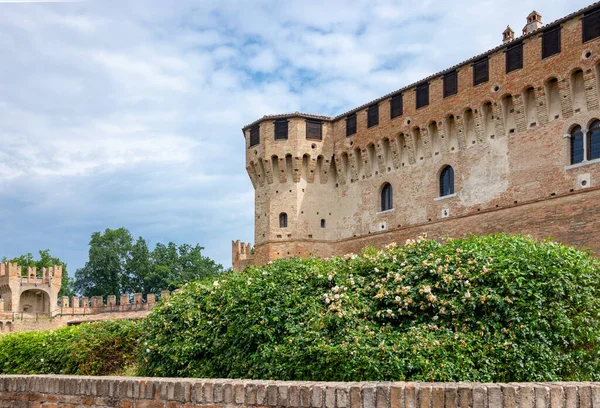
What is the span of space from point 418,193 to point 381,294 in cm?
2184

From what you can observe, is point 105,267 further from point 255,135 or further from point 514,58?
point 514,58

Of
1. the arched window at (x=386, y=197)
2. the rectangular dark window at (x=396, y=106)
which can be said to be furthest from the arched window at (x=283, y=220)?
the rectangular dark window at (x=396, y=106)

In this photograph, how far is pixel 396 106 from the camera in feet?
105

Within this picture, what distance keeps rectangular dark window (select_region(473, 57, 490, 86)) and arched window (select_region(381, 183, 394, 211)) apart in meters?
6.95

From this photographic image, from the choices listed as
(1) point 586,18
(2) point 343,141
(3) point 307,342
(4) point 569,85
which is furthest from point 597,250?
(3) point 307,342

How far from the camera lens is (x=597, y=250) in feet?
76.3

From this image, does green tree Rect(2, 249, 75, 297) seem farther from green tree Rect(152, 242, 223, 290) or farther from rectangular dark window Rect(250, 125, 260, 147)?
rectangular dark window Rect(250, 125, 260, 147)

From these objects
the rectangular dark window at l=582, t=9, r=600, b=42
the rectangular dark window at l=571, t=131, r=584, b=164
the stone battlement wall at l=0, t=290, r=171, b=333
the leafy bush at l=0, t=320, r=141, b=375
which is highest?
the rectangular dark window at l=582, t=9, r=600, b=42

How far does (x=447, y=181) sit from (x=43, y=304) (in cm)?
4050

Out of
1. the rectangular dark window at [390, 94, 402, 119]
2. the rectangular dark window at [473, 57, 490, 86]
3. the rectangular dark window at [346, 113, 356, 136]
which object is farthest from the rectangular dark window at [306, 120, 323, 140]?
the rectangular dark window at [473, 57, 490, 86]

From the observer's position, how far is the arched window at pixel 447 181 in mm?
29469

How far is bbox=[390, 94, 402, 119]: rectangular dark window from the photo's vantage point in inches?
1248

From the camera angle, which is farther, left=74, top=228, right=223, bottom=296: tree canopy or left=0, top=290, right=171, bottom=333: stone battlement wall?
left=74, top=228, right=223, bottom=296: tree canopy

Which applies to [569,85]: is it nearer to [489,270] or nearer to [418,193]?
[418,193]
